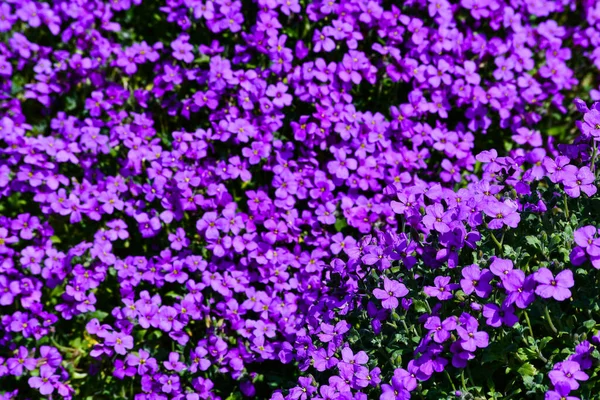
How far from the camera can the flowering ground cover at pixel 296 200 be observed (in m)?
3.83

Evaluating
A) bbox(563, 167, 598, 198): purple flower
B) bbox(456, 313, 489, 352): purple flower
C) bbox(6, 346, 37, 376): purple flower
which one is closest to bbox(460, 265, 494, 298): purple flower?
bbox(456, 313, 489, 352): purple flower

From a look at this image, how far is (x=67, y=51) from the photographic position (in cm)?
608

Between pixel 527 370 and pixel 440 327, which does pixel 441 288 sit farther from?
pixel 527 370

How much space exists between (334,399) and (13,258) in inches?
108

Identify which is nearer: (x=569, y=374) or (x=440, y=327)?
(x=569, y=374)

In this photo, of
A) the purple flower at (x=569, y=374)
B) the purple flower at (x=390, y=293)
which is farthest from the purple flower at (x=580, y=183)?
the purple flower at (x=390, y=293)

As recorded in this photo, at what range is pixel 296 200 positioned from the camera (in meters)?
5.30

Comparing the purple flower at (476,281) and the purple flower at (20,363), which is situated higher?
the purple flower at (476,281)

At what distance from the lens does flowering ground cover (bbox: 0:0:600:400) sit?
3.83 metres

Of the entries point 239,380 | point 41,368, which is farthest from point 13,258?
point 239,380

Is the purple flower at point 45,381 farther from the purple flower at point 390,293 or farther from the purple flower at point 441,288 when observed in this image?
the purple flower at point 441,288

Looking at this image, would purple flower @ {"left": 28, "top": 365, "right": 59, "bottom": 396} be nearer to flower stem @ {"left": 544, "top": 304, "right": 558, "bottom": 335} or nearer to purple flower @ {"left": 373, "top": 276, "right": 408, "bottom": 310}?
purple flower @ {"left": 373, "top": 276, "right": 408, "bottom": 310}

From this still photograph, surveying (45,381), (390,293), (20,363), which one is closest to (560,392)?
(390,293)

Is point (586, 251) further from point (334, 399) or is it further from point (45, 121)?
point (45, 121)
